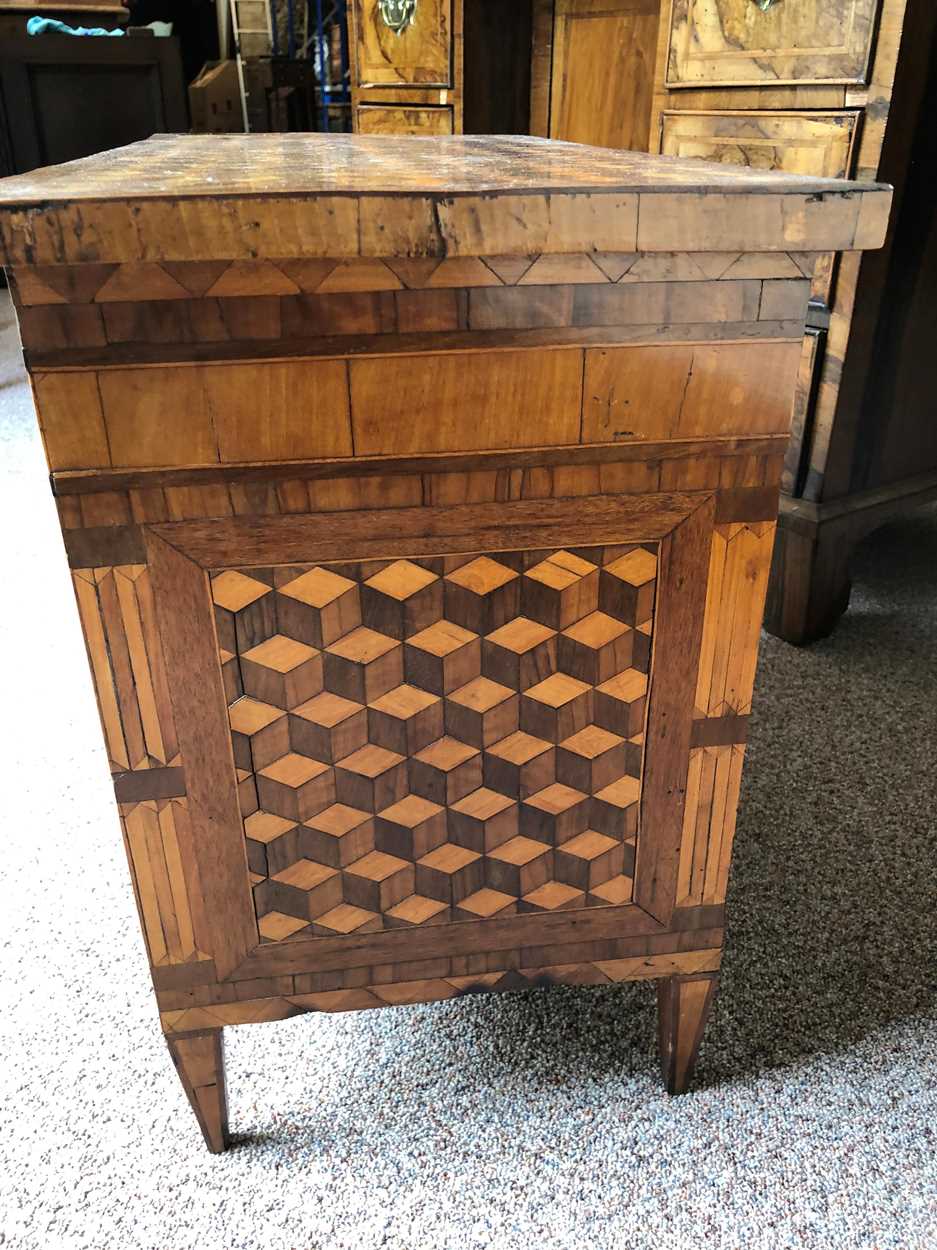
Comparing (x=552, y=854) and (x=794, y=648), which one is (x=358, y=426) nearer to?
(x=552, y=854)

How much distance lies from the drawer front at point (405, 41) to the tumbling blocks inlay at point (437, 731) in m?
1.80

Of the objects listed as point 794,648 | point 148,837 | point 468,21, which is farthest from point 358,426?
point 468,21

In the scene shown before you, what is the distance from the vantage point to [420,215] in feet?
1.77

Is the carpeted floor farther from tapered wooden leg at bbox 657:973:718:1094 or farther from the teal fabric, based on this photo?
the teal fabric

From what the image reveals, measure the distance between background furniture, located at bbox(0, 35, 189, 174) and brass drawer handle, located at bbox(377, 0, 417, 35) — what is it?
2097mm

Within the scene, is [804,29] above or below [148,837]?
above

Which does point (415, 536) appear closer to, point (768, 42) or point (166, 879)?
point (166, 879)

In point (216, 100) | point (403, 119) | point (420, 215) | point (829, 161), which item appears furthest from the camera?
point (216, 100)

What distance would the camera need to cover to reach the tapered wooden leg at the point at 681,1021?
82 centimetres

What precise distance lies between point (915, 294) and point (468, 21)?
3.98 feet

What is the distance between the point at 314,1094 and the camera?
889 mm

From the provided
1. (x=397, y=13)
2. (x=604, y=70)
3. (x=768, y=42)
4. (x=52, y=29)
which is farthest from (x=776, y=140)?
(x=52, y=29)

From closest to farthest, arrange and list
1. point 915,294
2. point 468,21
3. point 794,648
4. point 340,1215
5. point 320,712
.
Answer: point 320,712 → point 340,1215 → point 915,294 → point 794,648 → point 468,21

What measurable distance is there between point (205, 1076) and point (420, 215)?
63 cm
